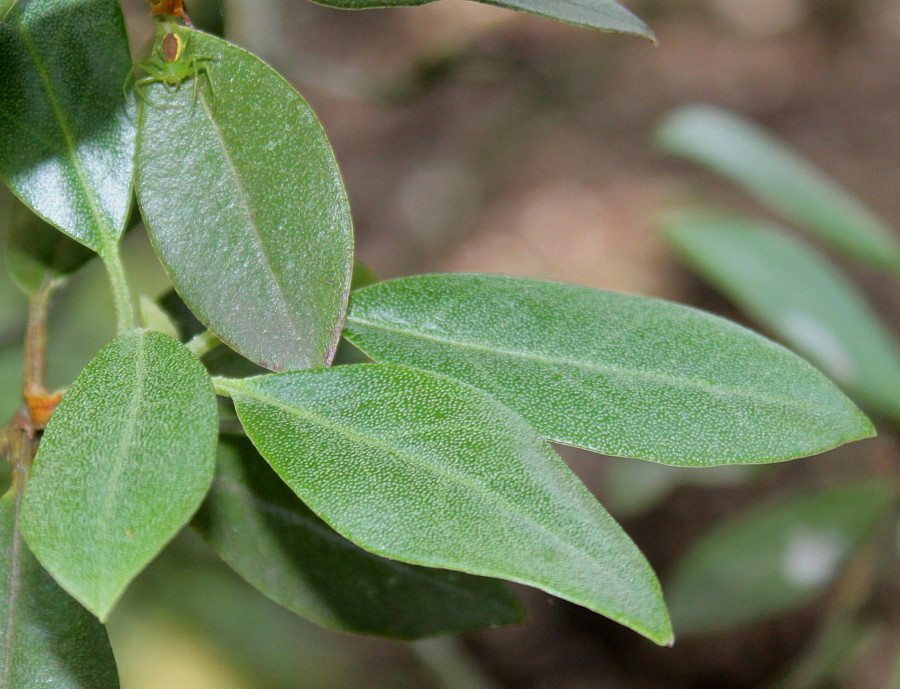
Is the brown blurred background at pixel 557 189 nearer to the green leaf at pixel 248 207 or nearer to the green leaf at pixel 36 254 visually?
the green leaf at pixel 36 254

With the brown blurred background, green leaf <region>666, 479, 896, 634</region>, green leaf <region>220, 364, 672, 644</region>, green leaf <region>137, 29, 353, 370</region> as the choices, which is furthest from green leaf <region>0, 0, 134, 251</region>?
green leaf <region>666, 479, 896, 634</region>

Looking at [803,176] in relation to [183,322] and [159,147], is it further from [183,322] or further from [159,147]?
[159,147]

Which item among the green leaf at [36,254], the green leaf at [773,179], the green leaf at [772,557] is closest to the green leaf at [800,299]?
the green leaf at [773,179]

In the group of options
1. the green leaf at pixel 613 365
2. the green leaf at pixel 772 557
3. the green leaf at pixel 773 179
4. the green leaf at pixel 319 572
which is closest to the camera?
the green leaf at pixel 613 365

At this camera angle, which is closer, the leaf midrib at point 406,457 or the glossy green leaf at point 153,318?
the leaf midrib at point 406,457

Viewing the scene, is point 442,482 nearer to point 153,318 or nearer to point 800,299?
point 153,318

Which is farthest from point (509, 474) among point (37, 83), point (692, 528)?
point (692, 528)

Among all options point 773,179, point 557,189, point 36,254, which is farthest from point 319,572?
point 557,189
